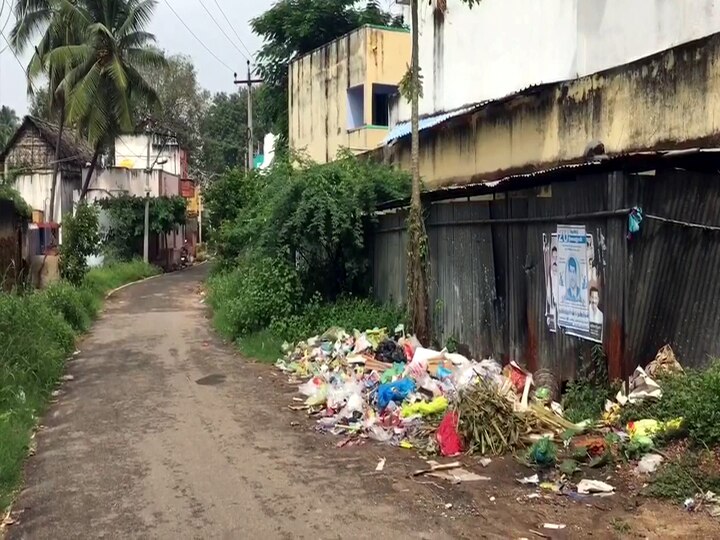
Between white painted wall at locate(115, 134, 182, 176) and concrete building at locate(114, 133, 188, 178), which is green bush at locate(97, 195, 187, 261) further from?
white painted wall at locate(115, 134, 182, 176)

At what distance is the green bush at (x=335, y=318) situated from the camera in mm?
11812

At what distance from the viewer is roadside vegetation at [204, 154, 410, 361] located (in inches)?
484

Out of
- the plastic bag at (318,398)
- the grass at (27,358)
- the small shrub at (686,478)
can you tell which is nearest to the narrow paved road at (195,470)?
the grass at (27,358)

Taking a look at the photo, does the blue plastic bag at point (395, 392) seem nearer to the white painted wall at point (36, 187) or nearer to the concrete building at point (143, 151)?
the white painted wall at point (36, 187)

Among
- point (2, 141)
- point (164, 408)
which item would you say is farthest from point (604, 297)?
point (2, 141)

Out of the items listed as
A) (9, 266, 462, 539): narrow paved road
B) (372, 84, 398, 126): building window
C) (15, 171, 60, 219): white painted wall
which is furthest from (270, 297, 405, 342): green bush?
(15, 171, 60, 219): white painted wall

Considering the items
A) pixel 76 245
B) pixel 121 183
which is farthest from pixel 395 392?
pixel 121 183

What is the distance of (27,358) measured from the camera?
32.7ft

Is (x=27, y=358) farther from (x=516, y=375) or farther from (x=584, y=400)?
(x=584, y=400)

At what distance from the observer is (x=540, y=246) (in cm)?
795

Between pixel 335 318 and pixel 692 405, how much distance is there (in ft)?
24.5

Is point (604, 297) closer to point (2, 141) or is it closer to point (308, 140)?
point (308, 140)

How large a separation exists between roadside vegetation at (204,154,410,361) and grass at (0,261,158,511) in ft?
10.4

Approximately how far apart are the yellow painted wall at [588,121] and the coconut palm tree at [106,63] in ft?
49.7
